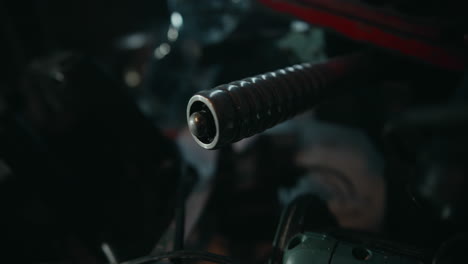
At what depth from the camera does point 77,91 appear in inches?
29.6

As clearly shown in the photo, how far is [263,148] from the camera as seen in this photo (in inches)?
38.6

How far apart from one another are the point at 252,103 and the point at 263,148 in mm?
605

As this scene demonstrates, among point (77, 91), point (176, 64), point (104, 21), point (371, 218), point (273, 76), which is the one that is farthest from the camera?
point (104, 21)

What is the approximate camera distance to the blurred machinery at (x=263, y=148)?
41 centimetres

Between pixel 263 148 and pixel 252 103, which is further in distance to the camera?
pixel 263 148

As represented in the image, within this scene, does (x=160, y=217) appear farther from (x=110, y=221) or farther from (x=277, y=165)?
(x=277, y=165)

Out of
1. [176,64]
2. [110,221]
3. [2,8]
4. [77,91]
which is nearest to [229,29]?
[176,64]

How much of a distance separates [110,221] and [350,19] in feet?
2.29

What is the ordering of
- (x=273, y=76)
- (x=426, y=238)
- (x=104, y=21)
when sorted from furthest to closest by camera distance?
(x=104, y=21) → (x=426, y=238) → (x=273, y=76)

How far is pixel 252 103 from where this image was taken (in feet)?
1.26

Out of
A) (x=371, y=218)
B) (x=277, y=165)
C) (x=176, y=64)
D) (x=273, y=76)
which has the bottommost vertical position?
(x=371, y=218)

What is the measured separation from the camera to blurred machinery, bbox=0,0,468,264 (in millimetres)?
409

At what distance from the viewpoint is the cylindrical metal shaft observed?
361 mm

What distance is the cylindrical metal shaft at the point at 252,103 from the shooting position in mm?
361
